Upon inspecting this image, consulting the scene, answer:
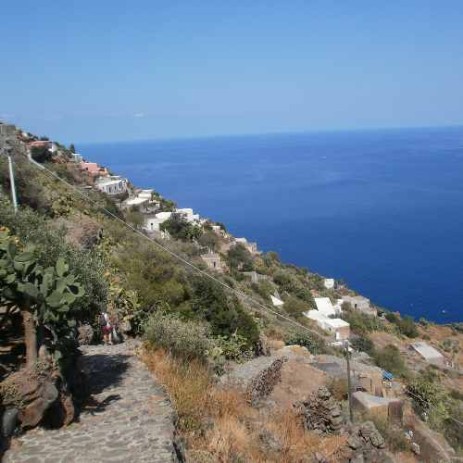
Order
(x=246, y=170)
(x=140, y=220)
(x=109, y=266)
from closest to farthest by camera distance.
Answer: (x=109, y=266), (x=140, y=220), (x=246, y=170)

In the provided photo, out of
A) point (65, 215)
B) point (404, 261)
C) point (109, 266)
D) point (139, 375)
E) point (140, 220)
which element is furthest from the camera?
point (404, 261)

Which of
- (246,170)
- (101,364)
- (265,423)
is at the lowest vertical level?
(246,170)

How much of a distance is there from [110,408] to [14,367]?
1.23 m

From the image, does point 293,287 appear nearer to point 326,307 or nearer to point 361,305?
point 326,307

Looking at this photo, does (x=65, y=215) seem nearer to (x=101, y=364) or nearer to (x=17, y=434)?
(x=101, y=364)

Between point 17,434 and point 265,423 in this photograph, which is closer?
point 17,434

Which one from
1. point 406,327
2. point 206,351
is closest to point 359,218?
point 406,327

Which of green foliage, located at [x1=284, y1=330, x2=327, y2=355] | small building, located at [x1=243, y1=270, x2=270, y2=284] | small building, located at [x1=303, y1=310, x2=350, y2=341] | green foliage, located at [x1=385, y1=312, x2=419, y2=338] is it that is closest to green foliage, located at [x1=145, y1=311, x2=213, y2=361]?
green foliage, located at [x1=284, y1=330, x2=327, y2=355]

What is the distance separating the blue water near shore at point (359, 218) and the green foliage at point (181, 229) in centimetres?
2316

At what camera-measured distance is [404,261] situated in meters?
64.6

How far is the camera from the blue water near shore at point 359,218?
187 feet

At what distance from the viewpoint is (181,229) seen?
3619 centimetres

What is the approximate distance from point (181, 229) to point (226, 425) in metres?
29.7

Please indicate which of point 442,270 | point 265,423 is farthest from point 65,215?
point 442,270
